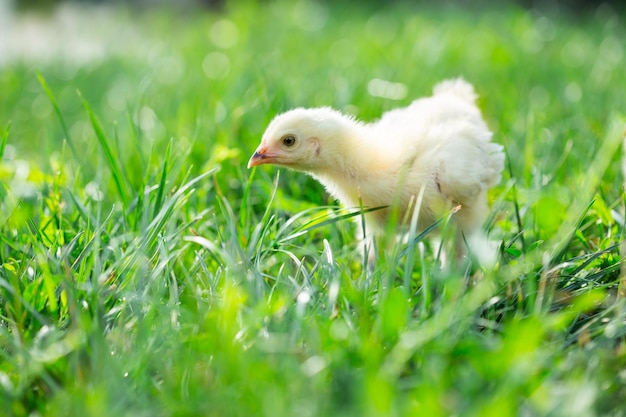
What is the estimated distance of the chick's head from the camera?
2555mm

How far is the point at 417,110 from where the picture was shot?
3012mm

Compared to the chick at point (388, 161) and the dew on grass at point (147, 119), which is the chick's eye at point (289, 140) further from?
the dew on grass at point (147, 119)

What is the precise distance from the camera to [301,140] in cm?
257

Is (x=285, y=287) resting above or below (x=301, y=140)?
below

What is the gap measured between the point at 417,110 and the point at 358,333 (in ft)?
4.60

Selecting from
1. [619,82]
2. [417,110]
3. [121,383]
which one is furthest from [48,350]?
[619,82]

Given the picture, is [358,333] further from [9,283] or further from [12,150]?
[12,150]

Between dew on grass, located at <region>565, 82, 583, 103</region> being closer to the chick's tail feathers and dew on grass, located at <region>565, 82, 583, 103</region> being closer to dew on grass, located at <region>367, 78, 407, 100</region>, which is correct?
dew on grass, located at <region>367, 78, 407, 100</region>

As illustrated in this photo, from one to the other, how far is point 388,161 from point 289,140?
0.34 metres

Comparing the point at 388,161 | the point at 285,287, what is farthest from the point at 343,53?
the point at 285,287

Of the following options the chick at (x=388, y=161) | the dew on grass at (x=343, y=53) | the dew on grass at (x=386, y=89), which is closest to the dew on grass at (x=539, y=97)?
the dew on grass at (x=386, y=89)

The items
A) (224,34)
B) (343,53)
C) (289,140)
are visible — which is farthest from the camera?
(224,34)

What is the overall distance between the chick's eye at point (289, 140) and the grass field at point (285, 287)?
169 mm

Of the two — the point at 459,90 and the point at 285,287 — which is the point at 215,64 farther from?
the point at 285,287
